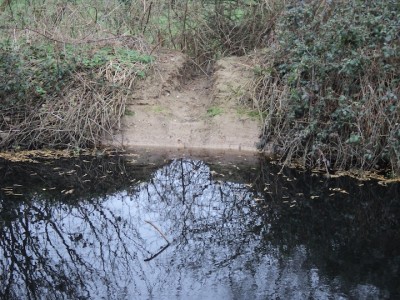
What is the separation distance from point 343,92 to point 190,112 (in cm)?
292

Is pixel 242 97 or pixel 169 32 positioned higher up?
pixel 169 32

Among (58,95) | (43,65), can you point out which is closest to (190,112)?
(58,95)

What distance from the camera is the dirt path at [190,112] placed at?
10.6 meters

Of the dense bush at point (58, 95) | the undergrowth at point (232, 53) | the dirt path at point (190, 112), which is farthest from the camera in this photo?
the dirt path at point (190, 112)

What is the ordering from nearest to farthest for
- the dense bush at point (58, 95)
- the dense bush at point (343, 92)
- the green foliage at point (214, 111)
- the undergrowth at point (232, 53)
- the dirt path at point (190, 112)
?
1. the dense bush at point (343, 92)
2. the undergrowth at point (232, 53)
3. the dense bush at point (58, 95)
4. the dirt path at point (190, 112)
5. the green foliage at point (214, 111)

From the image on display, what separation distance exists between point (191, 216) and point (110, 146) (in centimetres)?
326

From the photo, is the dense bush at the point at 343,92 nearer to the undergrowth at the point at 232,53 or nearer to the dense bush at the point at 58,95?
the undergrowth at the point at 232,53

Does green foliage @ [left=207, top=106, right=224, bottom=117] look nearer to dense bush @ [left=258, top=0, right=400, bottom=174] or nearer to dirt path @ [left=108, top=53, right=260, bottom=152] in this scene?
dirt path @ [left=108, top=53, right=260, bottom=152]

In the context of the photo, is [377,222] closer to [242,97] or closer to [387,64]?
[387,64]

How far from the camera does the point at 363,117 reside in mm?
9289

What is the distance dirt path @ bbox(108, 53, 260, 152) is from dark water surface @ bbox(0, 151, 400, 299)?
0.77 m

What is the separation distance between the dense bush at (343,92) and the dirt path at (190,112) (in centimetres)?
65

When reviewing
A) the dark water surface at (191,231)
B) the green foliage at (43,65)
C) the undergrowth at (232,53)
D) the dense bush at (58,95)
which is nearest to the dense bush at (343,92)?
the undergrowth at (232,53)

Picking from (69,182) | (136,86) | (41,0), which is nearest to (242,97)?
(136,86)
